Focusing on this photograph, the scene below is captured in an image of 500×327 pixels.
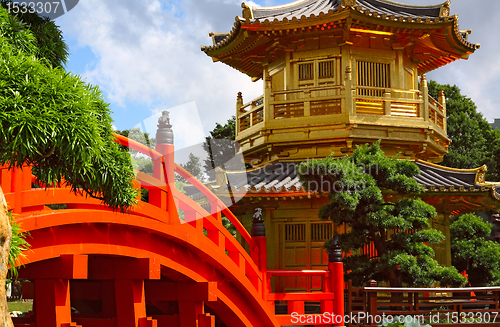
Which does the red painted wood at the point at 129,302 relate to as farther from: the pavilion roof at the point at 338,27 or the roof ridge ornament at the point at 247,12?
the roof ridge ornament at the point at 247,12

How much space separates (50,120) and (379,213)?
23.5 feet

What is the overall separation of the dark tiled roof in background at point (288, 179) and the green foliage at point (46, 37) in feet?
24.1

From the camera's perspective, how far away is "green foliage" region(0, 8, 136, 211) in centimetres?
314

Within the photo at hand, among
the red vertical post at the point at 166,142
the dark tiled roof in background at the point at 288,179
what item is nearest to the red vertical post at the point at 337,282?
the dark tiled roof in background at the point at 288,179

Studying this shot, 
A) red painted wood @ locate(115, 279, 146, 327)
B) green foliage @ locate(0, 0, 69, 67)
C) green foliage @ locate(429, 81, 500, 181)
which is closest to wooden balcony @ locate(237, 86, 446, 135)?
red painted wood @ locate(115, 279, 146, 327)

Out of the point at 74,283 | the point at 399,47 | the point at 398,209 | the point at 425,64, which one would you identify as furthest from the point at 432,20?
the point at 74,283

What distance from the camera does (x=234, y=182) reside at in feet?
41.4

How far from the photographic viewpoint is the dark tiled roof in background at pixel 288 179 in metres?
11.6

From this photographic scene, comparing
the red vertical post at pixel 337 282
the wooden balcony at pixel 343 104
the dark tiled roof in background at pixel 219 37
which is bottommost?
the red vertical post at pixel 337 282

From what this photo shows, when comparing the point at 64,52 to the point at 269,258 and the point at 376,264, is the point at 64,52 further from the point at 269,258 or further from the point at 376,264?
the point at 269,258

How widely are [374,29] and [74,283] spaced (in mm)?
8855

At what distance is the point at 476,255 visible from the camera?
560 inches

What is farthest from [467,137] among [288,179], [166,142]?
[166,142]

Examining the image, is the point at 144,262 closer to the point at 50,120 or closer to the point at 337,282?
the point at 50,120
